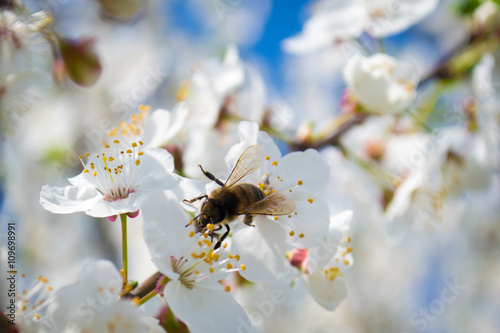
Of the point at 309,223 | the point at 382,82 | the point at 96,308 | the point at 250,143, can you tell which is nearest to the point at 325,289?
the point at 309,223

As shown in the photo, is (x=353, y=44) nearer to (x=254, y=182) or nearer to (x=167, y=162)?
(x=254, y=182)

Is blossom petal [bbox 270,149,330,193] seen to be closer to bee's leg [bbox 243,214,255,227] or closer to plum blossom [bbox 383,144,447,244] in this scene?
bee's leg [bbox 243,214,255,227]

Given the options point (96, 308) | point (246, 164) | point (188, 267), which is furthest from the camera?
point (246, 164)

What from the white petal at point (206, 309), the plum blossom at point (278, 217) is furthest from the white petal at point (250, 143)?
the white petal at point (206, 309)

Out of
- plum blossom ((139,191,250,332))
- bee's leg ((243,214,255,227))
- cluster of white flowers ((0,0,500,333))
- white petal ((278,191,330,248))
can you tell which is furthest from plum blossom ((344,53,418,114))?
plum blossom ((139,191,250,332))

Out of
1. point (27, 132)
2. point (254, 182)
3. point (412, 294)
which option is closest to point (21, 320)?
point (254, 182)

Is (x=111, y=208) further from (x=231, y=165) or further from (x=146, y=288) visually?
(x=231, y=165)
